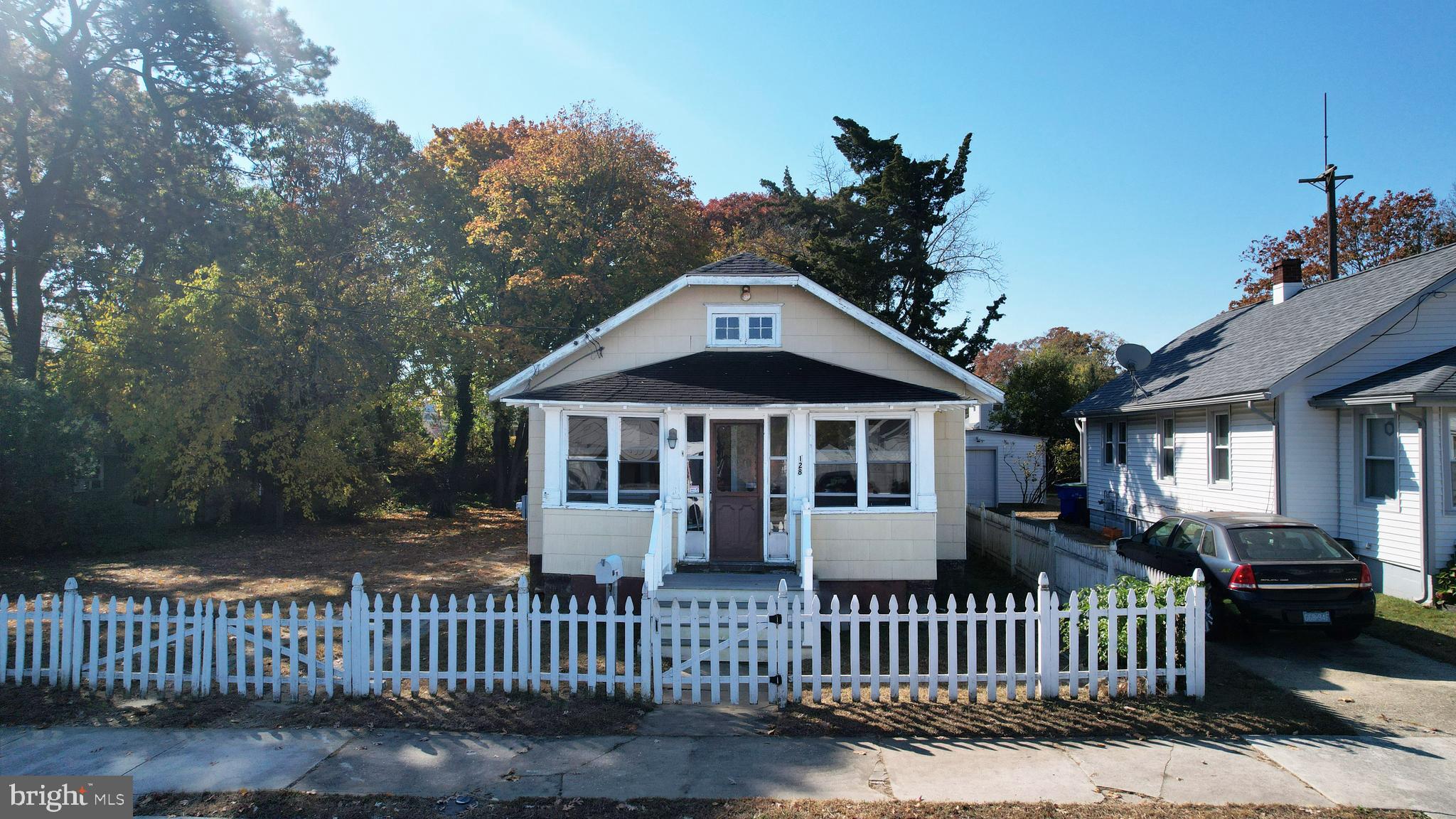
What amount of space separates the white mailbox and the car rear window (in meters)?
7.52

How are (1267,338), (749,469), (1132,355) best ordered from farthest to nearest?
(1132,355)
(1267,338)
(749,469)

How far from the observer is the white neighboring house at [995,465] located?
28.0m

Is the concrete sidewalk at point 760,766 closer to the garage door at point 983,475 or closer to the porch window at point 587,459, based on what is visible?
the porch window at point 587,459

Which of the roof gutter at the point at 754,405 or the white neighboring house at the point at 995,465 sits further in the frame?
the white neighboring house at the point at 995,465

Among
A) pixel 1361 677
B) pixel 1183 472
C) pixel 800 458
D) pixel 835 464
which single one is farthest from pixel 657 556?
pixel 1183 472

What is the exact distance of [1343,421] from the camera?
553 inches

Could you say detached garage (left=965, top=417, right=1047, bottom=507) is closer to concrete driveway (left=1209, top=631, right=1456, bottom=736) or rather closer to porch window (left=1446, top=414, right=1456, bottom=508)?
porch window (left=1446, top=414, right=1456, bottom=508)

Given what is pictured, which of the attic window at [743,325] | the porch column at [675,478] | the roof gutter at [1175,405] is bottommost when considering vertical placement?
the porch column at [675,478]

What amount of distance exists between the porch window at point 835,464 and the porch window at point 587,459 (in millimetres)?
3341

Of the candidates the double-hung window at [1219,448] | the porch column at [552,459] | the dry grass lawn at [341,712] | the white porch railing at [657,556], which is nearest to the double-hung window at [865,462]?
the white porch railing at [657,556]

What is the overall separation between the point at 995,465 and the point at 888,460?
17.2 m

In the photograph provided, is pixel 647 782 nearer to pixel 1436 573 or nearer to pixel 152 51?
pixel 1436 573

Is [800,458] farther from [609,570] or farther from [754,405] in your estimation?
[609,570]

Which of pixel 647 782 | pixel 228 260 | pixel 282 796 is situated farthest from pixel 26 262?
pixel 647 782
